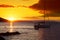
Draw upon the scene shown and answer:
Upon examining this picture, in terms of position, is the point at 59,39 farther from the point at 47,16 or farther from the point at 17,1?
the point at 17,1

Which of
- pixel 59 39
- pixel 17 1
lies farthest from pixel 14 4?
pixel 59 39

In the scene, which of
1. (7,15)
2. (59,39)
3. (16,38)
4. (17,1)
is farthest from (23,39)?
(17,1)

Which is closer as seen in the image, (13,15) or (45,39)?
(13,15)

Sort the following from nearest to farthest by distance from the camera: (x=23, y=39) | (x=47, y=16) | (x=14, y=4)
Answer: (x=14, y=4)
(x=47, y=16)
(x=23, y=39)

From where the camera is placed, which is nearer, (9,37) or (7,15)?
(7,15)

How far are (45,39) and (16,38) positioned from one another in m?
2.74

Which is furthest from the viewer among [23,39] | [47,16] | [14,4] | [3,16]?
[23,39]

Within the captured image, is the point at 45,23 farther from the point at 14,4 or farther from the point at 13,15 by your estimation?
the point at 14,4

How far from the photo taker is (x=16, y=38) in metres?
22.1

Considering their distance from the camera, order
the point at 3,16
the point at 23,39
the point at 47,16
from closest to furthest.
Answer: the point at 3,16, the point at 47,16, the point at 23,39

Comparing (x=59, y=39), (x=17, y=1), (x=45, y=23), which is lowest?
(x=59, y=39)

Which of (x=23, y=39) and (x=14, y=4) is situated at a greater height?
(x=14, y=4)

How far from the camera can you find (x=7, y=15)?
51.8 ft

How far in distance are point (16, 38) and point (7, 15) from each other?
664 cm
